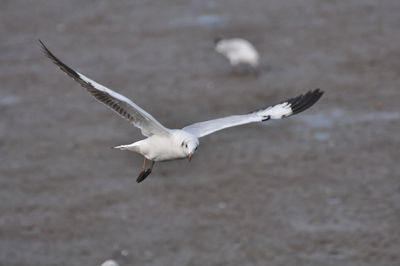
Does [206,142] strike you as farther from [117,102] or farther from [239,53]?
[117,102]

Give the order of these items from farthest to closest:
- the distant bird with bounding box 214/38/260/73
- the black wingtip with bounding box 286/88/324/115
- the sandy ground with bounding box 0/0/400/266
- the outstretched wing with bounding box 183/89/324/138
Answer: the distant bird with bounding box 214/38/260/73 < the sandy ground with bounding box 0/0/400/266 < the black wingtip with bounding box 286/88/324/115 < the outstretched wing with bounding box 183/89/324/138

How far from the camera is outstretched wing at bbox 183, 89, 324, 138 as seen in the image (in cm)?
682

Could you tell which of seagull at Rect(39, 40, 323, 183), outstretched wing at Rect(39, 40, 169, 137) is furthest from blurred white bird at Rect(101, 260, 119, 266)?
outstretched wing at Rect(39, 40, 169, 137)

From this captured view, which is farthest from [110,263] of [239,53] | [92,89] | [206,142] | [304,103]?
[239,53]

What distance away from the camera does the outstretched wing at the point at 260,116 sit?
6.82m

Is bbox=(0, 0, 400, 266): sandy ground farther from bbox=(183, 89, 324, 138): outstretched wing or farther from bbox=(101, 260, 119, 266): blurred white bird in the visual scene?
bbox=(183, 89, 324, 138): outstretched wing

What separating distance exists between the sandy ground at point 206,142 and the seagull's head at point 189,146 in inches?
140

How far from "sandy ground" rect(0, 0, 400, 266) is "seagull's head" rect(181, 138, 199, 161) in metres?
3.56

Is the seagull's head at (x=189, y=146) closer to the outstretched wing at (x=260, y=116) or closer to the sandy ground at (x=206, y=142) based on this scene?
the outstretched wing at (x=260, y=116)

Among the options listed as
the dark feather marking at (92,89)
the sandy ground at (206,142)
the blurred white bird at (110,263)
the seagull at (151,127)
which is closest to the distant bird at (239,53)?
the sandy ground at (206,142)

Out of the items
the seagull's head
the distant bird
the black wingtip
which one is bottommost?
the seagull's head

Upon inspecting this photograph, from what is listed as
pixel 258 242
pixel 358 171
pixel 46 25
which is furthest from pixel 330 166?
pixel 46 25

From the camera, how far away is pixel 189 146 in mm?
6047

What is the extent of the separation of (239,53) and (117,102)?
8.53m
